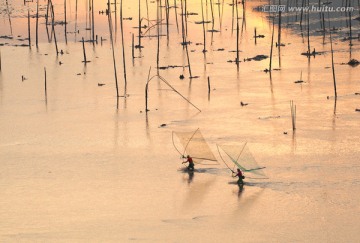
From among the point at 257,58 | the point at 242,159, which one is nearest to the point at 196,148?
the point at 242,159

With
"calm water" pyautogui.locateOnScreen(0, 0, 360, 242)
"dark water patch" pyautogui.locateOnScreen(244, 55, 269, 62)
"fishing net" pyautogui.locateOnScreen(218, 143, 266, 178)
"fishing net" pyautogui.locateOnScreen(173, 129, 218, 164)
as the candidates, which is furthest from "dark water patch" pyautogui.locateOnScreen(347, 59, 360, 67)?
"fishing net" pyautogui.locateOnScreen(218, 143, 266, 178)

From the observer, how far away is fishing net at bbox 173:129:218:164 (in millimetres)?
7730

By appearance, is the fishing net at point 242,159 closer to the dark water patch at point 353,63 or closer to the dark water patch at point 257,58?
the dark water patch at point 353,63

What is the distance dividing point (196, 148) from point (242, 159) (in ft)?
1.77

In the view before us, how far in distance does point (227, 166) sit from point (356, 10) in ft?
39.5

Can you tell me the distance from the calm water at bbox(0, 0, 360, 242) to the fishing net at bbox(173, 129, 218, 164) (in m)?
0.12

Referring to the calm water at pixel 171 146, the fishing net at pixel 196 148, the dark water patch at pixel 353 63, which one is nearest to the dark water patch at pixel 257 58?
the calm water at pixel 171 146

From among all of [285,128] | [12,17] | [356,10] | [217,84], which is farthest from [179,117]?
[12,17]

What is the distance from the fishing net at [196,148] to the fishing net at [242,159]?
0.13 meters

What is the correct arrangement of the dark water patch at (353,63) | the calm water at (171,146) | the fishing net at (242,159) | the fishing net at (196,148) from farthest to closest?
the dark water patch at (353,63)
the fishing net at (196,148)
the fishing net at (242,159)
the calm water at (171,146)

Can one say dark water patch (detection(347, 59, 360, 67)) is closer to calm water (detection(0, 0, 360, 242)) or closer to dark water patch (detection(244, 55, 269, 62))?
calm water (detection(0, 0, 360, 242))

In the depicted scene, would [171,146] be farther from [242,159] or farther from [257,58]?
[257,58]

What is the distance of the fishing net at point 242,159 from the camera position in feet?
24.0

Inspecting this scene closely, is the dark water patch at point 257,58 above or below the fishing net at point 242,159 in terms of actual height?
above
